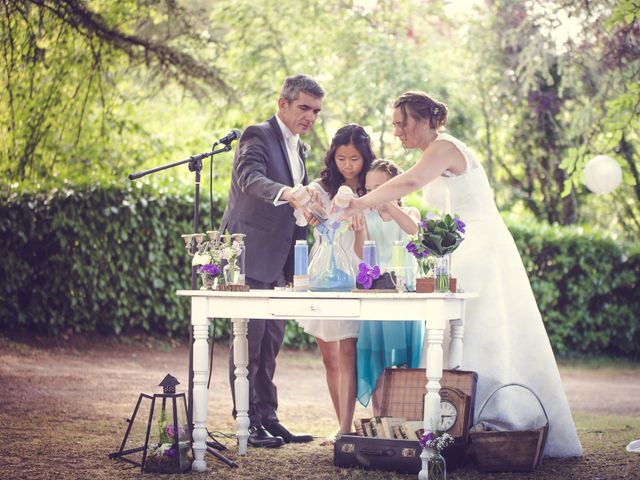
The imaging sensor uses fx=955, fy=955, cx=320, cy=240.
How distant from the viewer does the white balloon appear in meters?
10.7

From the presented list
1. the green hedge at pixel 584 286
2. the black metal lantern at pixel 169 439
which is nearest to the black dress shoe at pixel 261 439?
the black metal lantern at pixel 169 439

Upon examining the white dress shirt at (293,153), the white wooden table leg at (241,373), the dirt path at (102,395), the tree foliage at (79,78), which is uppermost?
the tree foliage at (79,78)

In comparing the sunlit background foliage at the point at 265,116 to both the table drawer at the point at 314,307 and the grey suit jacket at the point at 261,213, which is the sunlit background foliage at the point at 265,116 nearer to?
the grey suit jacket at the point at 261,213

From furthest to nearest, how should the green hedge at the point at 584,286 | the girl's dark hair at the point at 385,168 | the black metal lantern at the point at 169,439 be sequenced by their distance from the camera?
the green hedge at the point at 584,286 < the girl's dark hair at the point at 385,168 < the black metal lantern at the point at 169,439

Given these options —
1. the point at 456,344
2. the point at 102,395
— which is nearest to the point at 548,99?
the point at 102,395

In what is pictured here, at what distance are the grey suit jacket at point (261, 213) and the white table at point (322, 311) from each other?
757 mm

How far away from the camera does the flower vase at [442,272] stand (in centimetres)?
449

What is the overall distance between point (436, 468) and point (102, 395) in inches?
149

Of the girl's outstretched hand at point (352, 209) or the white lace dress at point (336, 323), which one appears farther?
the white lace dress at point (336, 323)

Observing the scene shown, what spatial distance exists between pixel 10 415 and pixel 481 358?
3066mm

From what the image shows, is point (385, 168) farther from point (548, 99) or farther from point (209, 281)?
point (548, 99)

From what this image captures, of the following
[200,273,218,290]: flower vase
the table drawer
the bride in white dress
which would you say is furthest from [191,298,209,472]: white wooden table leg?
the bride in white dress

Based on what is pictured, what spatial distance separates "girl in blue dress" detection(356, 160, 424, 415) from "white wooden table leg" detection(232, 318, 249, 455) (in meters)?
0.64

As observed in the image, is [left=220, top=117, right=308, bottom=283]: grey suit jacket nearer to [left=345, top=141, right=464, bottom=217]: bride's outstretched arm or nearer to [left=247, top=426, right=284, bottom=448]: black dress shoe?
[left=345, top=141, right=464, bottom=217]: bride's outstretched arm
